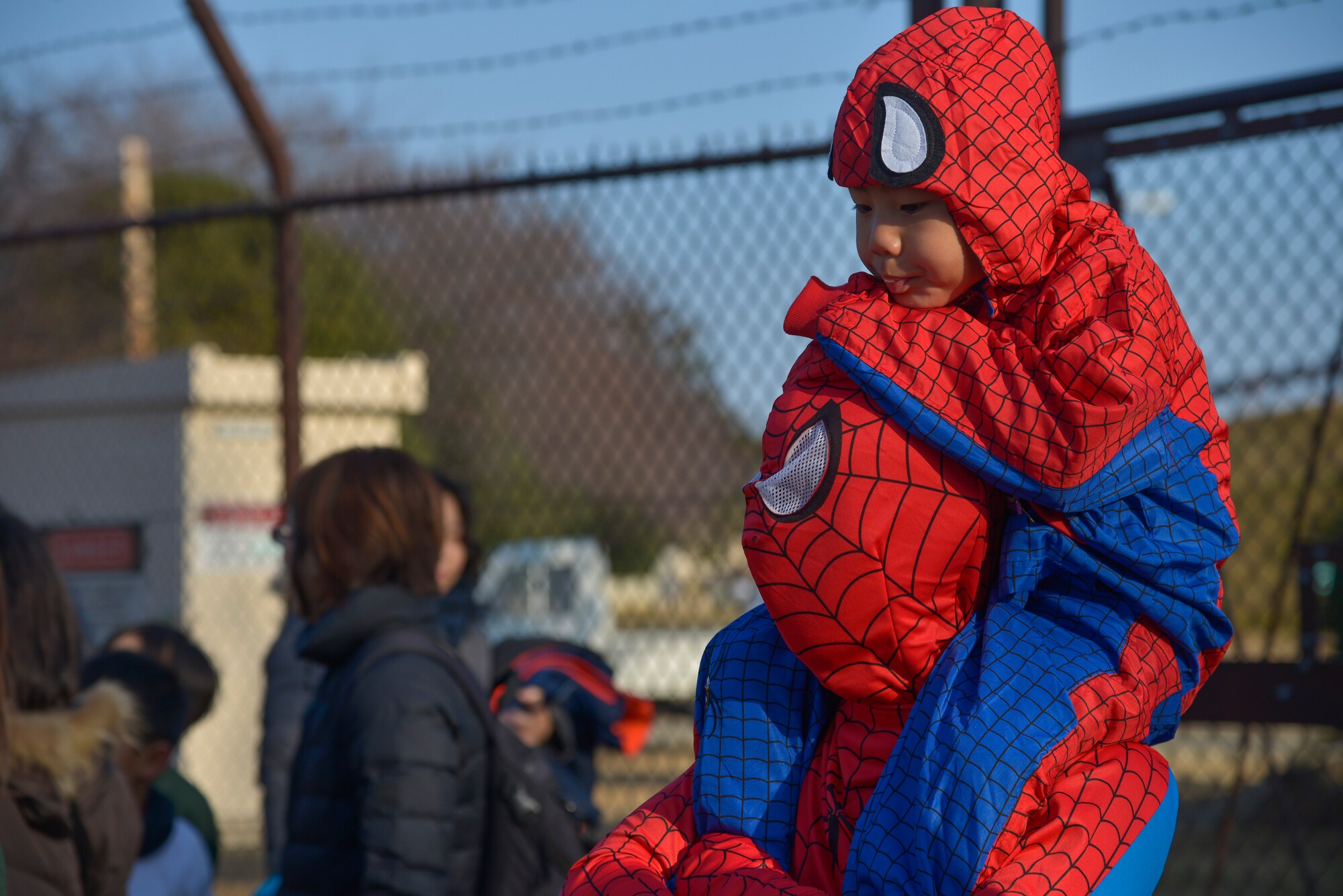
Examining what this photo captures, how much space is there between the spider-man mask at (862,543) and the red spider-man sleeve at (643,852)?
220 mm

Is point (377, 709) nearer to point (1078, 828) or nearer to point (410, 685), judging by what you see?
point (410, 685)

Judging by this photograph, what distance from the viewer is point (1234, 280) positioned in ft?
10.9

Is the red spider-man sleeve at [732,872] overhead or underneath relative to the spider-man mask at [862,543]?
underneath

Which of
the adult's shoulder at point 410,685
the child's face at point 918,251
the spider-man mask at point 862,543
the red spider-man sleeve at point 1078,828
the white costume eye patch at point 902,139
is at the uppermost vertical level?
the white costume eye patch at point 902,139

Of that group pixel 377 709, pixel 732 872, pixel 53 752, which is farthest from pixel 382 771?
pixel 732 872

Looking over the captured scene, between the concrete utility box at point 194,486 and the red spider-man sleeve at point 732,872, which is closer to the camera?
the red spider-man sleeve at point 732,872

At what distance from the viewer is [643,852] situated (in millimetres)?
1134

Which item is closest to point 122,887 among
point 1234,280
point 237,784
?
point 1234,280

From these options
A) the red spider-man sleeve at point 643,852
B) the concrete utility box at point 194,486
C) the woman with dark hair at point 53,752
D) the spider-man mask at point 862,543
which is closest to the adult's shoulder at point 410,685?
the woman with dark hair at point 53,752

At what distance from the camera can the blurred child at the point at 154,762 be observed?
258 cm

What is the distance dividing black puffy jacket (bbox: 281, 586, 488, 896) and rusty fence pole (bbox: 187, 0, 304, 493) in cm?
171

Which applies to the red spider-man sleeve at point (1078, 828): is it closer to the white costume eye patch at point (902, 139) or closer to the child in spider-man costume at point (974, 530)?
the child in spider-man costume at point (974, 530)

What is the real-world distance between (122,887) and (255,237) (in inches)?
362

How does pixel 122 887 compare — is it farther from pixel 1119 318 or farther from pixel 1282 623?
pixel 1282 623
